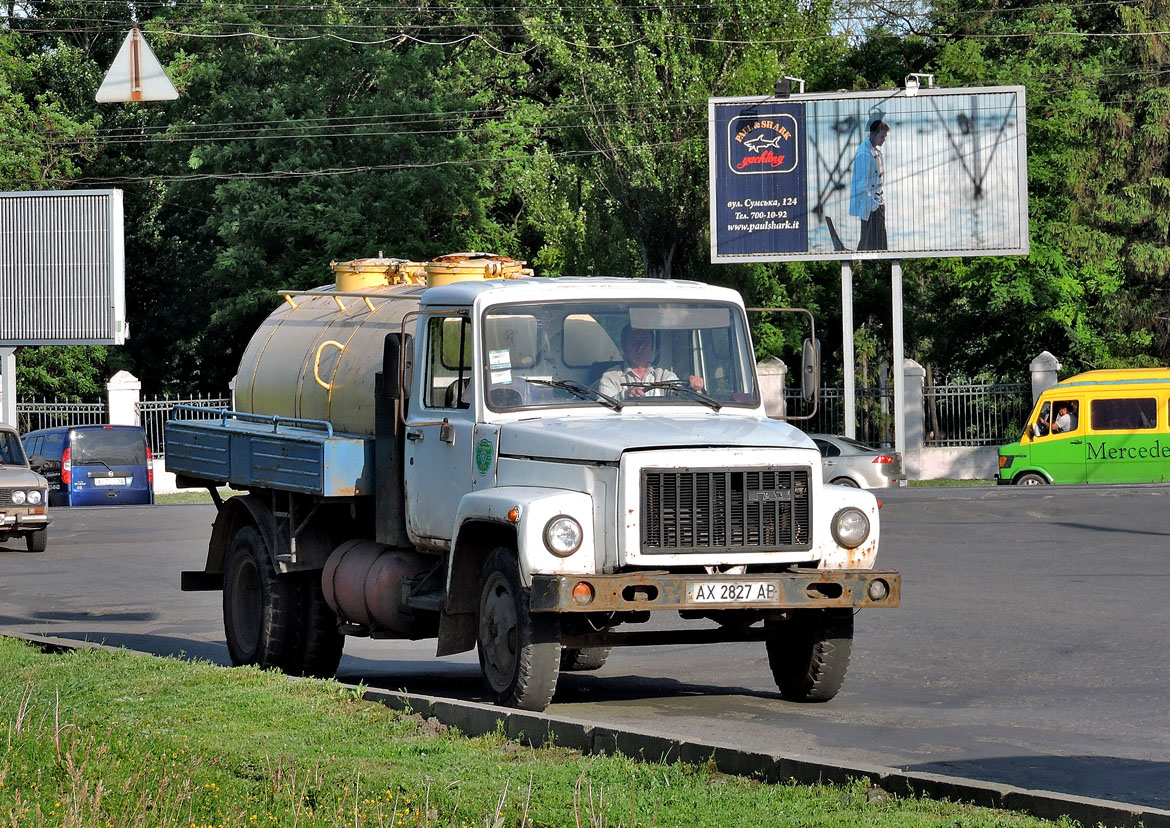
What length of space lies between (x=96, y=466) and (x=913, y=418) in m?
18.4

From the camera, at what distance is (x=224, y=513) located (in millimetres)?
13719

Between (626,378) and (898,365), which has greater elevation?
(898,365)

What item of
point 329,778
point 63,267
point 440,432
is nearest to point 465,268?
point 440,432

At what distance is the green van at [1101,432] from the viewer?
33.2 metres

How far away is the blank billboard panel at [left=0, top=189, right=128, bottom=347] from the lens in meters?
42.7

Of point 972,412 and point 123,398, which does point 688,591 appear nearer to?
point 972,412

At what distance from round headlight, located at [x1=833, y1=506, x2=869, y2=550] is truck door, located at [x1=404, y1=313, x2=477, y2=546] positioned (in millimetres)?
Answer: 2277

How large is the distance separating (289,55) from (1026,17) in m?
20.3

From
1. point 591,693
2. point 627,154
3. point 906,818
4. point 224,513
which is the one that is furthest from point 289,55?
point 906,818

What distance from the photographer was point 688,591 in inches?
367

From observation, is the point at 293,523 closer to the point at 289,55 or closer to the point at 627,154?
the point at 627,154

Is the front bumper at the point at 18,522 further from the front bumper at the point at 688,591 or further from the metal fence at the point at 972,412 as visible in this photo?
the metal fence at the point at 972,412

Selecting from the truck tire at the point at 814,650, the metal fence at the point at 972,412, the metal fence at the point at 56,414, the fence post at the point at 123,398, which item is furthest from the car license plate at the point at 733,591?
the metal fence at the point at 56,414

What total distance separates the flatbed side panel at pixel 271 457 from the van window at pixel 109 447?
69.6 feet
